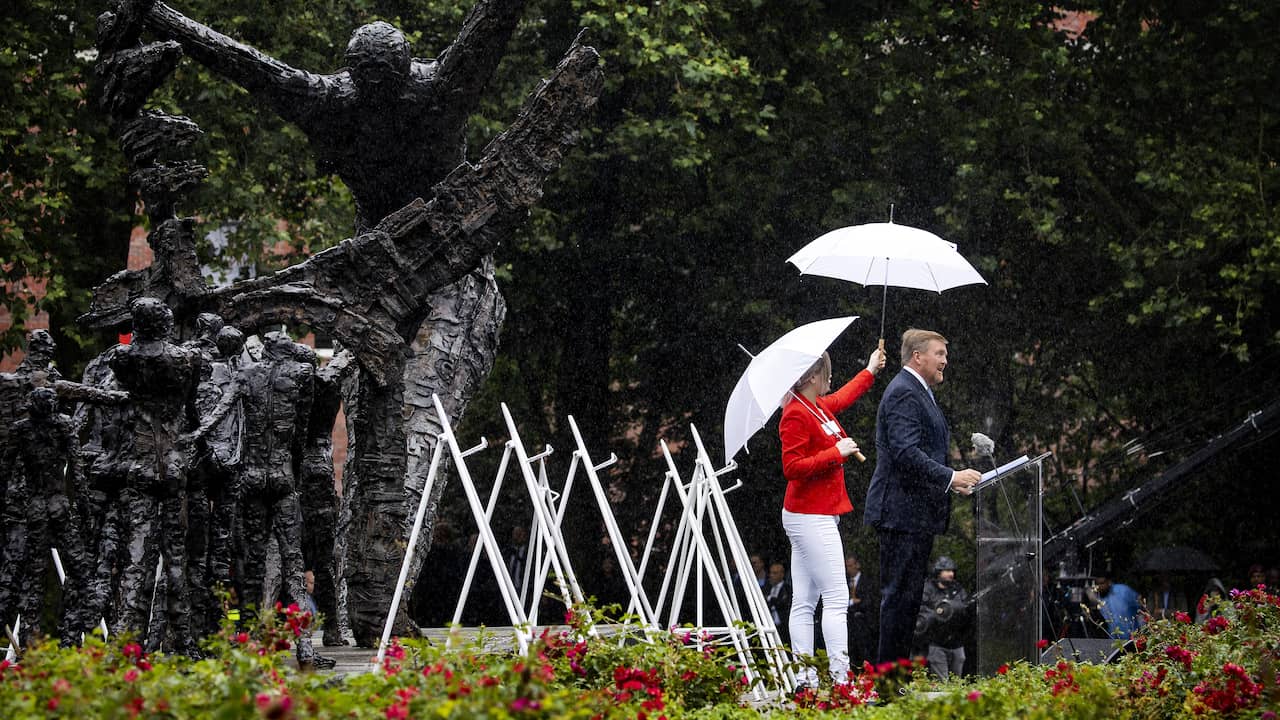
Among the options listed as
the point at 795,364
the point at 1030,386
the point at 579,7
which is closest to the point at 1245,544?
the point at 1030,386

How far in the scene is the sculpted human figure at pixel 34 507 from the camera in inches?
352

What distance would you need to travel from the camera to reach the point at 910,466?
7789 millimetres

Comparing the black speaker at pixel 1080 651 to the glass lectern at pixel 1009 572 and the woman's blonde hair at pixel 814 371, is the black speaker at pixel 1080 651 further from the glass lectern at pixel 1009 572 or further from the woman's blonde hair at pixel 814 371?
the woman's blonde hair at pixel 814 371

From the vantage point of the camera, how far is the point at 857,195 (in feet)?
58.0

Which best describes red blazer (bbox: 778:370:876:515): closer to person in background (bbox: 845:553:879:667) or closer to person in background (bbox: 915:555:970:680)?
person in background (bbox: 915:555:970:680)

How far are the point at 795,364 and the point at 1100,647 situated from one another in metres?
6.13

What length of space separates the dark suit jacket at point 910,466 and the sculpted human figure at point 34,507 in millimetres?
4840

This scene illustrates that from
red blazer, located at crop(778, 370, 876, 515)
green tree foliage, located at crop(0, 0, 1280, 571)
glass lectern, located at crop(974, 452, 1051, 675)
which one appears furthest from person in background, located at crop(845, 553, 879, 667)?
red blazer, located at crop(778, 370, 876, 515)

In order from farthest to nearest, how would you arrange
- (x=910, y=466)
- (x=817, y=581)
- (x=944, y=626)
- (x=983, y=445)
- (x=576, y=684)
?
(x=944, y=626), (x=983, y=445), (x=910, y=466), (x=817, y=581), (x=576, y=684)

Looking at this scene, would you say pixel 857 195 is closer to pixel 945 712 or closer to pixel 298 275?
pixel 298 275

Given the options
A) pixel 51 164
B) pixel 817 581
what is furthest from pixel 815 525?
pixel 51 164

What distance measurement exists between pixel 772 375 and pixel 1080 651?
5.26 metres

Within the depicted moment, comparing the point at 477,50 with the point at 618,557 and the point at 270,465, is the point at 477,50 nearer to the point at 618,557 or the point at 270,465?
the point at 270,465

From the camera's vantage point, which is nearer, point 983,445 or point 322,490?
point 322,490
